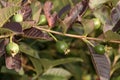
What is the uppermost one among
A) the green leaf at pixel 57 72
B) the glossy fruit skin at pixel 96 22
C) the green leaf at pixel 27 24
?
the green leaf at pixel 27 24

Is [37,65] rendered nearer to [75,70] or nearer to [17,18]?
[75,70]

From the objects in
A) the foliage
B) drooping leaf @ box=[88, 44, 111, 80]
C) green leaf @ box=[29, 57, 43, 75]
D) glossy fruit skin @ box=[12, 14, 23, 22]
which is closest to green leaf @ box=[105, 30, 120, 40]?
the foliage

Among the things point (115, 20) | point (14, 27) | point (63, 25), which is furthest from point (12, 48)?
point (115, 20)

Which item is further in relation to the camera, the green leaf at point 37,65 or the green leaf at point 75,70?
the green leaf at point 75,70

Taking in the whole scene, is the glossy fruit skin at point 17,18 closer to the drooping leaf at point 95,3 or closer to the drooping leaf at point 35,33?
the drooping leaf at point 35,33

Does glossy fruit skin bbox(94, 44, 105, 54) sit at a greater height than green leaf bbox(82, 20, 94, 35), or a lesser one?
lesser

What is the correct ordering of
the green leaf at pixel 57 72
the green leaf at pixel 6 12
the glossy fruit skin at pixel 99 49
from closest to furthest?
the green leaf at pixel 6 12 → the glossy fruit skin at pixel 99 49 → the green leaf at pixel 57 72

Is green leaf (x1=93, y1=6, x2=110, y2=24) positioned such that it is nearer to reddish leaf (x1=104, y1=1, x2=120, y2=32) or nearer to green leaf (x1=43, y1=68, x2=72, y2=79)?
reddish leaf (x1=104, y1=1, x2=120, y2=32)

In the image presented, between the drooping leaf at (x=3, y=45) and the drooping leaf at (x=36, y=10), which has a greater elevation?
the drooping leaf at (x=36, y=10)

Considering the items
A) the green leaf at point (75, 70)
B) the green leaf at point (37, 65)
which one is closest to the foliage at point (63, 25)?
the green leaf at point (37, 65)

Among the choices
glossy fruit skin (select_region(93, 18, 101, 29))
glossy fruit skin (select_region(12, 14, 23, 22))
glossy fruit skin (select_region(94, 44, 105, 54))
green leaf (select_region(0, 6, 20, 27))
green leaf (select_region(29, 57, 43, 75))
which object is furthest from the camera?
green leaf (select_region(29, 57, 43, 75))
